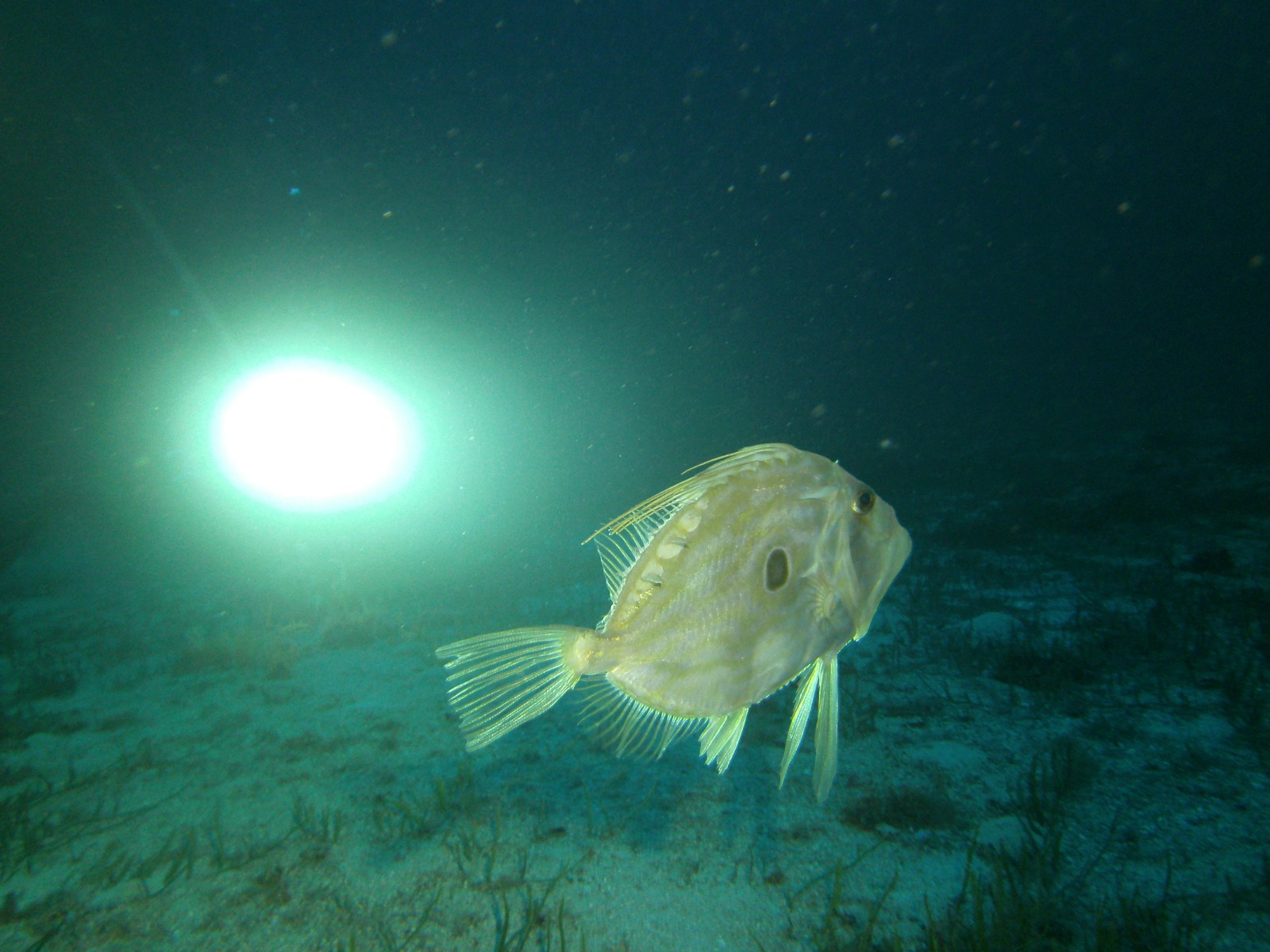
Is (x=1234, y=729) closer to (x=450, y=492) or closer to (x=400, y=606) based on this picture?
(x=400, y=606)

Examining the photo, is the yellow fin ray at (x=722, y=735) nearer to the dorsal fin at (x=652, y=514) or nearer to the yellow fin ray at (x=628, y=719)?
the yellow fin ray at (x=628, y=719)

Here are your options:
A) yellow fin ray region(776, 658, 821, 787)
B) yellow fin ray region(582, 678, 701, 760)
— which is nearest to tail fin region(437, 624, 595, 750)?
yellow fin ray region(582, 678, 701, 760)

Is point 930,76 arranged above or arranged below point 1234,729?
above

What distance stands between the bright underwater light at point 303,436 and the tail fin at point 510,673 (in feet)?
31.2

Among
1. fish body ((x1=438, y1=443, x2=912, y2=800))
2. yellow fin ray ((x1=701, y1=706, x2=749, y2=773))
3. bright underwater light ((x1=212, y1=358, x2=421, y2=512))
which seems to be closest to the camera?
fish body ((x1=438, y1=443, x2=912, y2=800))

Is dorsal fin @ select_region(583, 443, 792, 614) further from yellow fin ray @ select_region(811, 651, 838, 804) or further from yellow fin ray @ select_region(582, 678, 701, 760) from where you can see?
yellow fin ray @ select_region(811, 651, 838, 804)

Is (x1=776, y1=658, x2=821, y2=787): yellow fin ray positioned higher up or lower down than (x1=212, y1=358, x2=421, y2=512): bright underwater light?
lower down

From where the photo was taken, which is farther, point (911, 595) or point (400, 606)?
point (400, 606)

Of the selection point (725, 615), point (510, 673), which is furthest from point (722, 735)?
point (510, 673)

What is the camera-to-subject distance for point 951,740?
3117 millimetres

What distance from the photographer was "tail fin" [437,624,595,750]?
4.12 feet

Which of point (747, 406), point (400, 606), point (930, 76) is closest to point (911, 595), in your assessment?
point (400, 606)

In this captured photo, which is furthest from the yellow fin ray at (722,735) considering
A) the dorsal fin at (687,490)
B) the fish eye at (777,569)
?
the dorsal fin at (687,490)

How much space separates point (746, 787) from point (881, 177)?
384 feet
